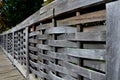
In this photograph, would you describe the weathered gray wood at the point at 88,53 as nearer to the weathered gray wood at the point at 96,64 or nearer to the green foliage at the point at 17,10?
the weathered gray wood at the point at 96,64

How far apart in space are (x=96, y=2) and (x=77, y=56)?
0.66 metres

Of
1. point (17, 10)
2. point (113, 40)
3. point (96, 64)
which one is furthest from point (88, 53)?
point (17, 10)

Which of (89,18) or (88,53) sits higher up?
(89,18)

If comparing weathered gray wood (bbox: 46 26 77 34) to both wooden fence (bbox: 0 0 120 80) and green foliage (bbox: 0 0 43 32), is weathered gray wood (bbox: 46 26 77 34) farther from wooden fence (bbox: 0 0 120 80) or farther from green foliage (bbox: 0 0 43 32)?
green foliage (bbox: 0 0 43 32)

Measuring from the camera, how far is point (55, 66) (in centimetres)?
348

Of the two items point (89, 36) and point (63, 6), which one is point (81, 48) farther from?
point (63, 6)

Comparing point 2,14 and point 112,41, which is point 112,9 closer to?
point 112,41

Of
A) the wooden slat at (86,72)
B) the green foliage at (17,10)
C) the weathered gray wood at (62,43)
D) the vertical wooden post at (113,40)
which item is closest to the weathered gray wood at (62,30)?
the weathered gray wood at (62,43)

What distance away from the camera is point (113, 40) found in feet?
6.23

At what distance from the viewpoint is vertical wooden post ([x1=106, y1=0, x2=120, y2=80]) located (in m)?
1.86

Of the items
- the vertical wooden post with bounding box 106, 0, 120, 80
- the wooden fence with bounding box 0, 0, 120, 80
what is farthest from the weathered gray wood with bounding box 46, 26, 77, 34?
the vertical wooden post with bounding box 106, 0, 120, 80

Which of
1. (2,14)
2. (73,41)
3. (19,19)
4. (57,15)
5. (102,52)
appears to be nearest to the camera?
(102,52)

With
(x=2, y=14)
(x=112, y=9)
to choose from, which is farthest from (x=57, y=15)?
(x=2, y=14)

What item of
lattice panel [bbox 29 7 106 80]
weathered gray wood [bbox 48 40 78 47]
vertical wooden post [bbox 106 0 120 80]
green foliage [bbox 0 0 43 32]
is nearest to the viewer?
vertical wooden post [bbox 106 0 120 80]
